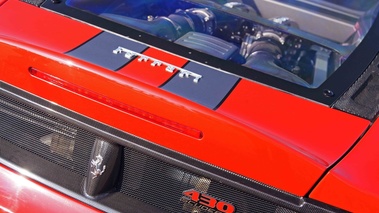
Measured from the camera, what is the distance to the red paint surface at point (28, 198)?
209 cm

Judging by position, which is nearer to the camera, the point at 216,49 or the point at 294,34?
the point at 216,49

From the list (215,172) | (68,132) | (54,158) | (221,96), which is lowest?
(54,158)

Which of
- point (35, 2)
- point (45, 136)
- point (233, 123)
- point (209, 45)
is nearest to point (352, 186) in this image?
point (233, 123)

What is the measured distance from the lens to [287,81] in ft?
6.98

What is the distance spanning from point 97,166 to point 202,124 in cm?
45

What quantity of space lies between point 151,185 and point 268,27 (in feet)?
3.51

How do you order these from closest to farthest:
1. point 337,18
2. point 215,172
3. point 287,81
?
point 215,172 < point 287,81 < point 337,18

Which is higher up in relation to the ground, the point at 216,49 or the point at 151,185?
the point at 216,49

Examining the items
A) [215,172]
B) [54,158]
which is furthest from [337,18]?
[54,158]

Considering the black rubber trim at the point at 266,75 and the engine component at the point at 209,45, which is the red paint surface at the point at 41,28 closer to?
the black rubber trim at the point at 266,75

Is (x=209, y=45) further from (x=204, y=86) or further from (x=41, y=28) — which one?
(x=41, y=28)

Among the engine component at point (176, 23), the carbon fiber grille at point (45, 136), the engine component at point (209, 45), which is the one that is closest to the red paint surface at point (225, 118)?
the carbon fiber grille at point (45, 136)

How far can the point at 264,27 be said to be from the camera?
2748 mm

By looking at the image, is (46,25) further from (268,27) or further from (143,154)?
(268,27)
